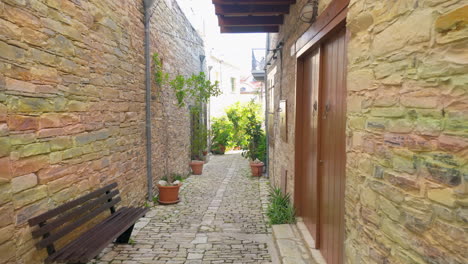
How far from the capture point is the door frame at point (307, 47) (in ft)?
8.20

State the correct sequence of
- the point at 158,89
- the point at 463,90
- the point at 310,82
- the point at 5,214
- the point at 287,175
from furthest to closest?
the point at 158,89 < the point at 287,175 < the point at 310,82 < the point at 5,214 < the point at 463,90

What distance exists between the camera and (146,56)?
5410 mm

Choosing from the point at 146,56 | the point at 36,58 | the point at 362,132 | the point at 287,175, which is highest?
the point at 146,56

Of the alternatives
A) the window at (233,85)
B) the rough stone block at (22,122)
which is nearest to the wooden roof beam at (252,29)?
the rough stone block at (22,122)

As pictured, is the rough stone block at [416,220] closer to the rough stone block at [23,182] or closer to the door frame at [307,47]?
the door frame at [307,47]

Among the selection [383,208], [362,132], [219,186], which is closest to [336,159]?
[362,132]

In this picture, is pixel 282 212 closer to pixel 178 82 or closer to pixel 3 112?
pixel 3 112

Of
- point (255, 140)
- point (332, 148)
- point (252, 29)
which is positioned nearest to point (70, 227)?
point (332, 148)

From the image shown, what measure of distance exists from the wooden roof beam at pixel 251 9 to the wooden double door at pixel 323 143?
4.52ft

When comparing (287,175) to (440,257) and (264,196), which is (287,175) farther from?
(440,257)

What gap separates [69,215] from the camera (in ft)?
9.53

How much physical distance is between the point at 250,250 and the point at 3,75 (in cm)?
310

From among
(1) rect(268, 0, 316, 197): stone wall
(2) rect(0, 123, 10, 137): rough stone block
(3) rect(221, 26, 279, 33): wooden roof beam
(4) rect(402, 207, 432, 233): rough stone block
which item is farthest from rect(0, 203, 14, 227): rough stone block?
(3) rect(221, 26, 279, 33): wooden roof beam

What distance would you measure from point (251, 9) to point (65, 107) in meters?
3.23
